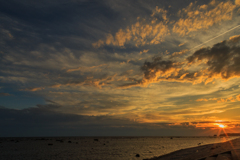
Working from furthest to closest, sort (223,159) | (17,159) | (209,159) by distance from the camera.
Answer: (17,159)
(209,159)
(223,159)

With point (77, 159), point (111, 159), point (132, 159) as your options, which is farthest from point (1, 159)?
point (132, 159)

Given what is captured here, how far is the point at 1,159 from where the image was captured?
151ft

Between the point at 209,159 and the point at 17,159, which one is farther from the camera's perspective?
the point at 17,159

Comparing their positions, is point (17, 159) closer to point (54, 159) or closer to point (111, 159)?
point (54, 159)

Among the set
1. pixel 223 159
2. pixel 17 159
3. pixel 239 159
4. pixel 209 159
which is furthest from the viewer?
pixel 17 159

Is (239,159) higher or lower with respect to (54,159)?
higher

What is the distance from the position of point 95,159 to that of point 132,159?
10350 mm

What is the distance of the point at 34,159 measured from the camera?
4488 centimetres

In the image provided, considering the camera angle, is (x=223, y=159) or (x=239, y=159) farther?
(x=223, y=159)

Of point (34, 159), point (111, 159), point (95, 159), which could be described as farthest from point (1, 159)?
point (111, 159)

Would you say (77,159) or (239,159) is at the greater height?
(239,159)

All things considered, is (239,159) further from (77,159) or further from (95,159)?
(77,159)

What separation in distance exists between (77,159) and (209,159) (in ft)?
119

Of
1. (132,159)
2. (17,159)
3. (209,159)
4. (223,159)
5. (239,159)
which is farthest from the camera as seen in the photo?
(17,159)
